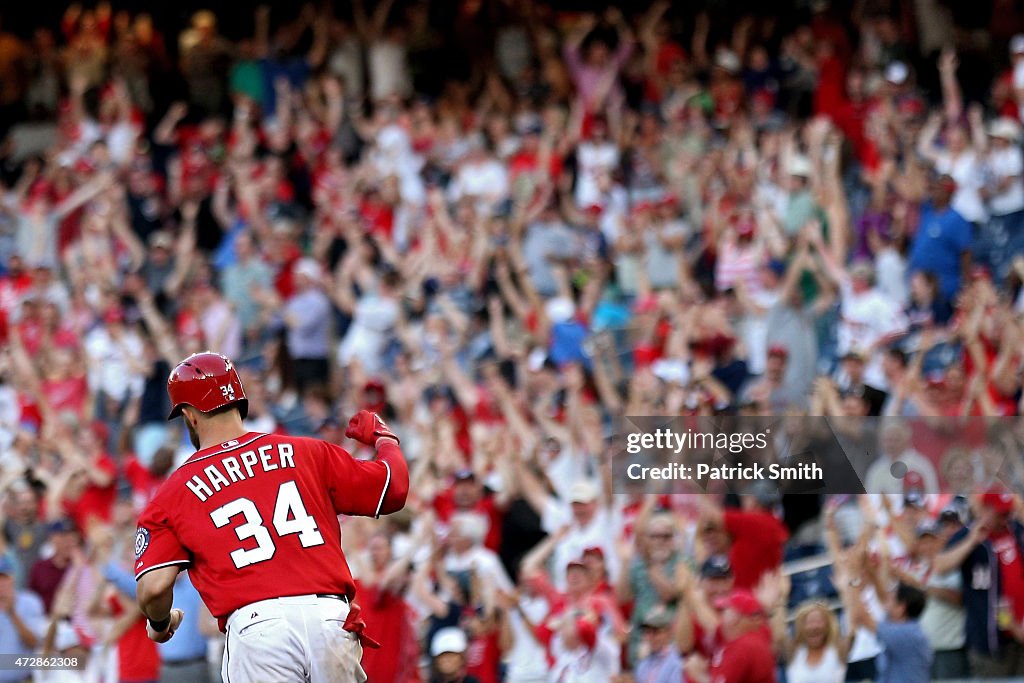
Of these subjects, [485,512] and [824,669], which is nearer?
[824,669]

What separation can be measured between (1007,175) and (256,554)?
986 centimetres

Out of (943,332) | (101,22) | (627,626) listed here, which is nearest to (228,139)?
(101,22)

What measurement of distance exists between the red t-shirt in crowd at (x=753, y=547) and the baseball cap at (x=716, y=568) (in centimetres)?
15

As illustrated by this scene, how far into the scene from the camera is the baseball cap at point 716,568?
10023 millimetres

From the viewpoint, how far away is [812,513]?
1120 cm

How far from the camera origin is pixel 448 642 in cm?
970

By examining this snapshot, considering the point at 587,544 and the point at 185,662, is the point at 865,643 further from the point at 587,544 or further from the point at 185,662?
the point at 185,662

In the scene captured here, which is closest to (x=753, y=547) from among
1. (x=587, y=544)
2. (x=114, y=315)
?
(x=587, y=544)

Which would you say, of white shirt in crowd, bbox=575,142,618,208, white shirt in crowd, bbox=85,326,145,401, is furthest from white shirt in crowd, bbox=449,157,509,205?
white shirt in crowd, bbox=85,326,145,401

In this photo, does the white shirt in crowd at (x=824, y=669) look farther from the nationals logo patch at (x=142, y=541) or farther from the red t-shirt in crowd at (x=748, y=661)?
the nationals logo patch at (x=142, y=541)

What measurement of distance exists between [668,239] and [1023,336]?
3901 millimetres

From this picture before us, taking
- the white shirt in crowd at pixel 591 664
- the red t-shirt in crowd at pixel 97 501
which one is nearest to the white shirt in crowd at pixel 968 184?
the white shirt in crowd at pixel 591 664

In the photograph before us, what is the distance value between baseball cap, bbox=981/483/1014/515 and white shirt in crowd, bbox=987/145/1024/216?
15.7 feet

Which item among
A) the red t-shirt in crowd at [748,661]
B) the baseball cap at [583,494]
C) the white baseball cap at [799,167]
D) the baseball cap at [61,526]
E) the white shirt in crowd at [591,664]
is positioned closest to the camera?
the red t-shirt in crowd at [748,661]
